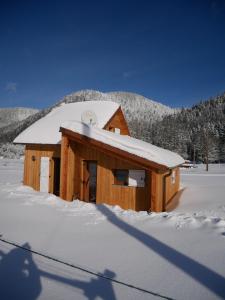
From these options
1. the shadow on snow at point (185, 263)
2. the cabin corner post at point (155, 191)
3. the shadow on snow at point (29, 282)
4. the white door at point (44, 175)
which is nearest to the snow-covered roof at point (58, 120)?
the white door at point (44, 175)

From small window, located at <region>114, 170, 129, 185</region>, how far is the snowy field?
7.94 feet

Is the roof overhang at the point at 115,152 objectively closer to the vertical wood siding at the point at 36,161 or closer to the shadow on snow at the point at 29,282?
the vertical wood siding at the point at 36,161

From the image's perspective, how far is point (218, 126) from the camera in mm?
100562

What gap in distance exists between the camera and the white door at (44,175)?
16281 mm

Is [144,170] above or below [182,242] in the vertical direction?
above

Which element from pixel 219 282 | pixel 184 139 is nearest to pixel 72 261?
pixel 219 282

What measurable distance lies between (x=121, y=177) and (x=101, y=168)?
3.50ft

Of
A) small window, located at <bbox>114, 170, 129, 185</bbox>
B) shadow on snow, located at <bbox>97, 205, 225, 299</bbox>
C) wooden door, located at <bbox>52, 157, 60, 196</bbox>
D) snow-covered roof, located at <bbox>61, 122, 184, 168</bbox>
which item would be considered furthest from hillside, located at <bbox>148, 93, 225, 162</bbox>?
shadow on snow, located at <bbox>97, 205, 225, 299</bbox>

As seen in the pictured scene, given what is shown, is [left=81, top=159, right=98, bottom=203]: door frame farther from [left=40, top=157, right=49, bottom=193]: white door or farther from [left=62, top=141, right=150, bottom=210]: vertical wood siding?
[left=40, top=157, right=49, bottom=193]: white door

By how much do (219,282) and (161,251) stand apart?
1.72 m

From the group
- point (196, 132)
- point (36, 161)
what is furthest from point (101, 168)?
point (196, 132)

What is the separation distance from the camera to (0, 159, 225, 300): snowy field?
496 cm

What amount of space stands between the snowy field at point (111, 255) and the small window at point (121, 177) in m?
2.42

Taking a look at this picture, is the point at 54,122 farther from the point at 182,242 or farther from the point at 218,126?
the point at 218,126
